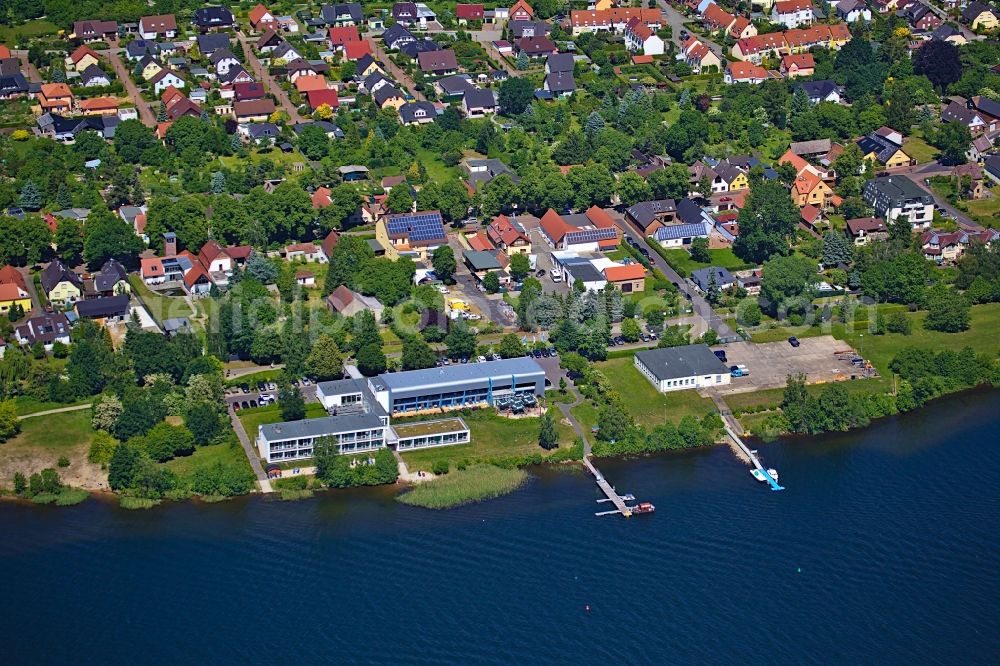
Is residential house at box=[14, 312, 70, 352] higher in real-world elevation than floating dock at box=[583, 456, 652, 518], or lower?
higher

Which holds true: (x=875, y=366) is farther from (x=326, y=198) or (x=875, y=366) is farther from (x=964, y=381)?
(x=326, y=198)

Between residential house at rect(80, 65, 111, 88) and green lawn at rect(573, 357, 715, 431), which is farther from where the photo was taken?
residential house at rect(80, 65, 111, 88)

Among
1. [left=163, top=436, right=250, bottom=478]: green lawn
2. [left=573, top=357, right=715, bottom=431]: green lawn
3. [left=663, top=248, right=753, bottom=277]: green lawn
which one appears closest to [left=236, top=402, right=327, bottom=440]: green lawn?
[left=163, top=436, right=250, bottom=478]: green lawn

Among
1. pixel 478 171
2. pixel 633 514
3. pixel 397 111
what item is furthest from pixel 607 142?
pixel 633 514

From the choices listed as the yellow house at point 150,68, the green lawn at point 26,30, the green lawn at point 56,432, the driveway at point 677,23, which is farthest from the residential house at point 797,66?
the green lawn at point 56,432

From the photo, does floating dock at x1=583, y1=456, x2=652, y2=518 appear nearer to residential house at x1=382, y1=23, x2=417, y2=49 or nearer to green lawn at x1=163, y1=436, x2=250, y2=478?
green lawn at x1=163, y1=436, x2=250, y2=478
